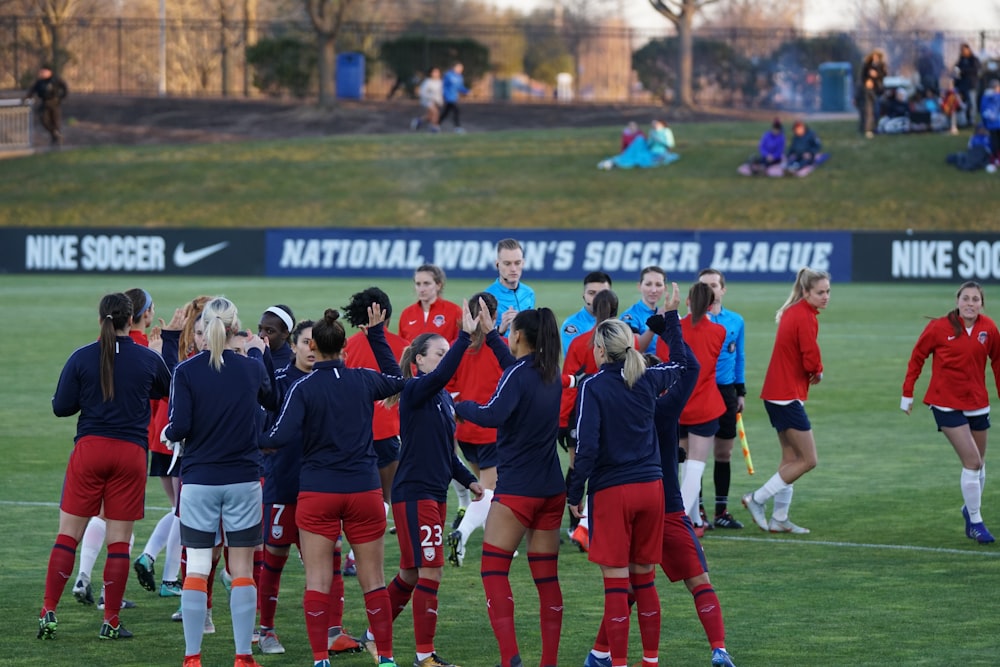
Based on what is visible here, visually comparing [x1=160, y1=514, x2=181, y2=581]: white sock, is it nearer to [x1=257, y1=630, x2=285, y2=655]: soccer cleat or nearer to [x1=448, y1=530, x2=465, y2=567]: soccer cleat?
[x1=257, y1=630, x2=285, y2=655]: soccer cleat

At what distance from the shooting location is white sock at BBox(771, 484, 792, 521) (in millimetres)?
10945

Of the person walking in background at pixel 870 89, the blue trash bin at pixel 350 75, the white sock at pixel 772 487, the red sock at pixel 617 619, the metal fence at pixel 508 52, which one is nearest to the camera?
the red sock at pixel 617 619

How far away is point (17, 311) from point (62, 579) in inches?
790

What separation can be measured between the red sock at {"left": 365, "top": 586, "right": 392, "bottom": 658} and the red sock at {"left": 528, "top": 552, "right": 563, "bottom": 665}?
77 cm

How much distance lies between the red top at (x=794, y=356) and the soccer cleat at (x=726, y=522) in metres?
1.10

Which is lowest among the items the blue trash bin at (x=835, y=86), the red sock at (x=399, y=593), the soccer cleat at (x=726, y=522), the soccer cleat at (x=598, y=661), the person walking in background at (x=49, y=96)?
the soccer cleat at (x=726, y=522)

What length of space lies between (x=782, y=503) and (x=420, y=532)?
4.39 meters

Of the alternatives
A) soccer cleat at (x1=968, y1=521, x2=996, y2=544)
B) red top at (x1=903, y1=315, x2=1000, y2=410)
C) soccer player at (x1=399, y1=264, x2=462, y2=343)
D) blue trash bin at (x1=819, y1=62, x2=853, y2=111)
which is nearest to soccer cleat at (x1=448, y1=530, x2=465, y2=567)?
soccer player at (x1=399, y1=264, x2=462, y2=343)

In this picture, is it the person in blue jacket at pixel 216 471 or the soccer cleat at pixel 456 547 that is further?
the soccer cleat at pixel 456 547

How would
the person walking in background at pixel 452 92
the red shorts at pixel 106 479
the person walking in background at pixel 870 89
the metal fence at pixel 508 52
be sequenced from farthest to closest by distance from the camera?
the metal fence at pixel 508 52
the person walking in background at pixel 452 92
the person walking in background at pixel 870 89
the red shorts at pixel 106 479

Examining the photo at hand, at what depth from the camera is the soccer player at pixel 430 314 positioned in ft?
33.9

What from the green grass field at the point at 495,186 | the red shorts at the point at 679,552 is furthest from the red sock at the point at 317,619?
the green grass field at the point at 495,186

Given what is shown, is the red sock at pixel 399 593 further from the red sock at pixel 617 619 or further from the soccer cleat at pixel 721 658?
the soccer cleat at pixel 721 658

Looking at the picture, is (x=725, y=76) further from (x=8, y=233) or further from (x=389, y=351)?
(x=389, y=351)
